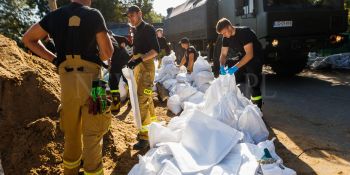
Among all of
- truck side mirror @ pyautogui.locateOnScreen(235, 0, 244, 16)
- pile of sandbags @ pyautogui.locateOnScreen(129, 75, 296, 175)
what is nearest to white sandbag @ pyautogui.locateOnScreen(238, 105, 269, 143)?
pile of sandbags @ pyautogui.locateOnScreen(129, 75, 296, 175)

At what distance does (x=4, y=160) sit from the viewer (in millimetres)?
3105

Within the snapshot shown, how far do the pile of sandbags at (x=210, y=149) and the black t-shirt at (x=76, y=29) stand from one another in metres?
0.98

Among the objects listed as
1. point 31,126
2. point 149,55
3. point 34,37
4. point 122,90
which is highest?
point 34,37

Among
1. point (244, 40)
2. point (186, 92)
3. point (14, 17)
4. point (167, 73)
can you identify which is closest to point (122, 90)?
point (167, 73)

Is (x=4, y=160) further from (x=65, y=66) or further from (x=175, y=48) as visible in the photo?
(x=175, y=48)

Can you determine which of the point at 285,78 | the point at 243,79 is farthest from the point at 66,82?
the point at 285,78

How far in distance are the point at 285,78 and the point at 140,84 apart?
6470mm

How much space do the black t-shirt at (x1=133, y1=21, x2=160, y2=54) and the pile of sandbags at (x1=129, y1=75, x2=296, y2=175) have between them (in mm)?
1069

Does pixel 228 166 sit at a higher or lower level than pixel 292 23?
lower

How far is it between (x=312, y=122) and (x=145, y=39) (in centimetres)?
270

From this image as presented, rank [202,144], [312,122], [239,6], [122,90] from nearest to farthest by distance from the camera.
Result: 1. [202,144]
2. [312,122]
3. [122,90]
4. [239,6]

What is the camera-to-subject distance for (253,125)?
3.92 meters

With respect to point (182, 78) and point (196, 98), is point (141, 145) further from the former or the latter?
point (182, 78)

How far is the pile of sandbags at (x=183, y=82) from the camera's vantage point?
5.95 metres
